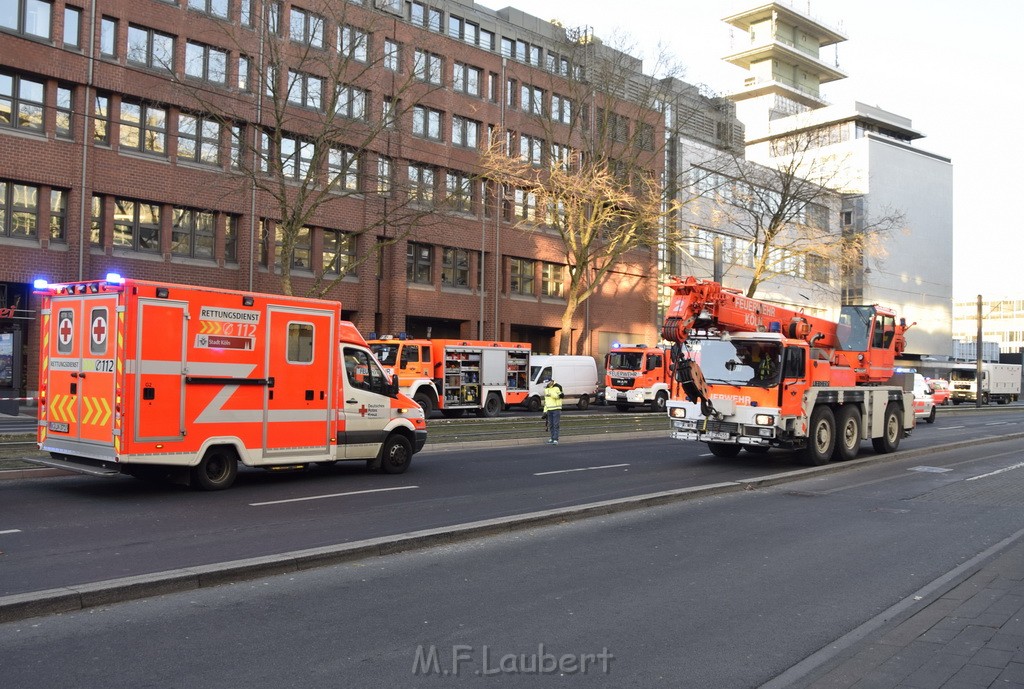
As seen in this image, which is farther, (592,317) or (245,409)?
(592,317)

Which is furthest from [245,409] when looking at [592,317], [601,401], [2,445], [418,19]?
[592,317]

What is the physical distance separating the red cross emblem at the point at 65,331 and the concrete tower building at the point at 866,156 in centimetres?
6610

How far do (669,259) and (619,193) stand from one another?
19.1 meters

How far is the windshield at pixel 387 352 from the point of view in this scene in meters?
30.3

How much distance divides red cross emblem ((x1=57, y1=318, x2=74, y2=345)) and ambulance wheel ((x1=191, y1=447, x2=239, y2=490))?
2.50m

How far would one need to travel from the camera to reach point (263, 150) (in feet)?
123

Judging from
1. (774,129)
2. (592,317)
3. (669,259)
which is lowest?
(592,317)

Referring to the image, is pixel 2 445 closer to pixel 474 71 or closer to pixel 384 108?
pixel 384 108

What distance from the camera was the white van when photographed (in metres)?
38.3

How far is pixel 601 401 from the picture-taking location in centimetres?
4500

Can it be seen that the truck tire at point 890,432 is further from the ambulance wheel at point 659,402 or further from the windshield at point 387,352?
the ambulance wheel at point 659,402

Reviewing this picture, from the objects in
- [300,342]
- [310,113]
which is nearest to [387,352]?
[310,113]

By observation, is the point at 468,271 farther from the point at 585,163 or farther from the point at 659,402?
the point at 659,402

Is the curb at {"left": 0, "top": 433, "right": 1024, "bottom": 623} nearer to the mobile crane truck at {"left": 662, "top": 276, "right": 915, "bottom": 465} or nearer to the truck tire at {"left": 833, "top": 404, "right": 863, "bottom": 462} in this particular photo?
the mobile crane truck at {"left": 662, "top": 276, "right": 915, "bottom": 465}
